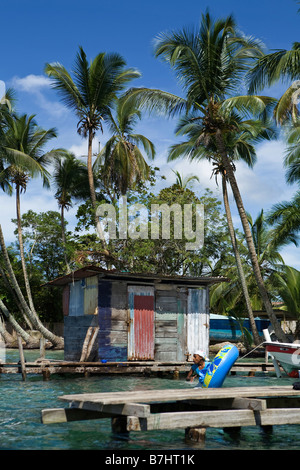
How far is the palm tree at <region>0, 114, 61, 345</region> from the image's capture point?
113ft

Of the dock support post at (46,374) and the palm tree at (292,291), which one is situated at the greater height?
the palm tree at (292,291)

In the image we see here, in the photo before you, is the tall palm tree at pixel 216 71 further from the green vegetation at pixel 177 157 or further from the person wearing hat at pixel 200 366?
the person wearing hat at pixel 200 366

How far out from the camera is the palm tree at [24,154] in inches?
1361

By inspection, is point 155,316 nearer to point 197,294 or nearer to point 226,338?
point 197,294

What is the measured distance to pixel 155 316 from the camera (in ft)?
74.2

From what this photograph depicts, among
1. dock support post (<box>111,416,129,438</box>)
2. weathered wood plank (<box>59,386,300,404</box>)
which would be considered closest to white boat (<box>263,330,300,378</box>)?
Result: weathered wood plank (<box>59,386,300,404</box>)

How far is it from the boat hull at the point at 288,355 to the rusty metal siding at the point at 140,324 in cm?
500

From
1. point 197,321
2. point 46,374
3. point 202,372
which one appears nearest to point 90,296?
point 46,374

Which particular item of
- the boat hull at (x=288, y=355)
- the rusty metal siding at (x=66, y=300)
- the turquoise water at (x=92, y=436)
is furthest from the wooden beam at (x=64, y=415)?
the rusty metal siding at (x=66, y=300)

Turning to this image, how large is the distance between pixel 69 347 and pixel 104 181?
1630cm

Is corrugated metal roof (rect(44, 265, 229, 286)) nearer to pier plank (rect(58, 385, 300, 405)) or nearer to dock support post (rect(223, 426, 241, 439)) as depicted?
dock support post (rect(223, 426, 241, 439))

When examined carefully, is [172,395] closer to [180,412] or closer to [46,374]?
[180,412]

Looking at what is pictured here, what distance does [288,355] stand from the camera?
1859cm

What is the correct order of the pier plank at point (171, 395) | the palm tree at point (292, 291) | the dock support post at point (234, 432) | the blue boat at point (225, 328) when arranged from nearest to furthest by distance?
the pier plank at point (171, 395)
the dock support post at point (234, 432)
the palm tree at point (292, 291)
the blue boat at point (225, 328)
